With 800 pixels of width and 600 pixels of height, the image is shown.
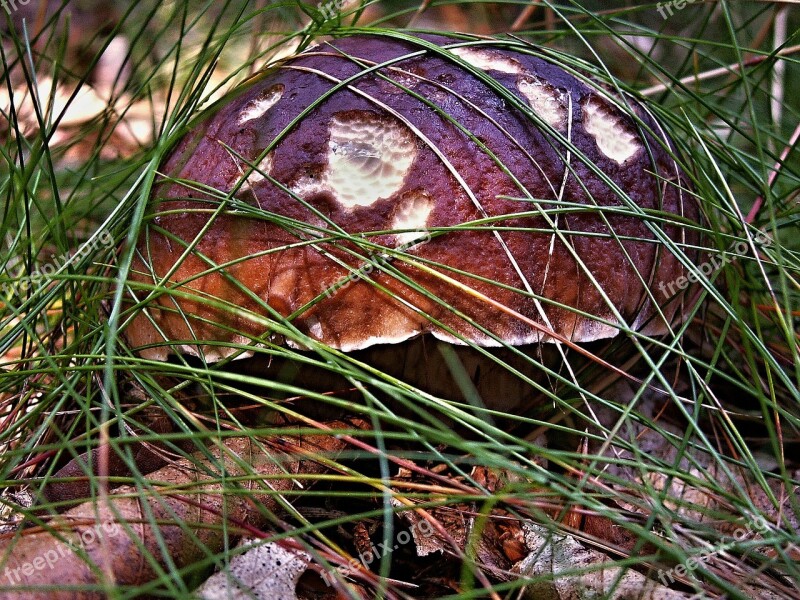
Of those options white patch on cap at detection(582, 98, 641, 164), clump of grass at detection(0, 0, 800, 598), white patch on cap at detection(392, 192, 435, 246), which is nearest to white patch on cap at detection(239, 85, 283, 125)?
clump of grass at detection(0, 0, 800, 598)

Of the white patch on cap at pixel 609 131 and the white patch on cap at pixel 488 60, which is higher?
the white patch on cap at pixel 488 60

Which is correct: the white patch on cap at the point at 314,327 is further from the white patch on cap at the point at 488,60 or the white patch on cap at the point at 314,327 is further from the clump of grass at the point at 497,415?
the white patch on cap at the point at 488,60

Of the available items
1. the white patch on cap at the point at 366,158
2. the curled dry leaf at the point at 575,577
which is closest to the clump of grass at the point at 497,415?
the curled dry leaf at the point at 575,577

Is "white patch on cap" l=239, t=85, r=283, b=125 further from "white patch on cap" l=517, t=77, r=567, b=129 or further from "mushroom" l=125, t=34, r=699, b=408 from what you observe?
"white patch on cap" l=517, t=77, r=567, b=129

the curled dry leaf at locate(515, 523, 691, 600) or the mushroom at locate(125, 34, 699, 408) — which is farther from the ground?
the mushroom at locate(125, 34, 699, 408)

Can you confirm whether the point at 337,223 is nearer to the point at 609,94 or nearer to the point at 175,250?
the point at 175,250

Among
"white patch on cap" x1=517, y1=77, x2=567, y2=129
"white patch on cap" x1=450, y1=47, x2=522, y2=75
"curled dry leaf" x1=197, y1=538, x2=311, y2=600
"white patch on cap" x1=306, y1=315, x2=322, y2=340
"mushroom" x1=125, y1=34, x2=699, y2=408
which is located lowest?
"curled dry leaf" x1=197, y1=538, x2=311, y2=600

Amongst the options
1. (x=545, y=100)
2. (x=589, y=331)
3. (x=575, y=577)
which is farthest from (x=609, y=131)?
(x=575, y=577)

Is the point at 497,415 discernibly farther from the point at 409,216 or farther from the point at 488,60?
the point at 488,60

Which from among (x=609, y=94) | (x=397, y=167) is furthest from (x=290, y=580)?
(x=609, y=94)
